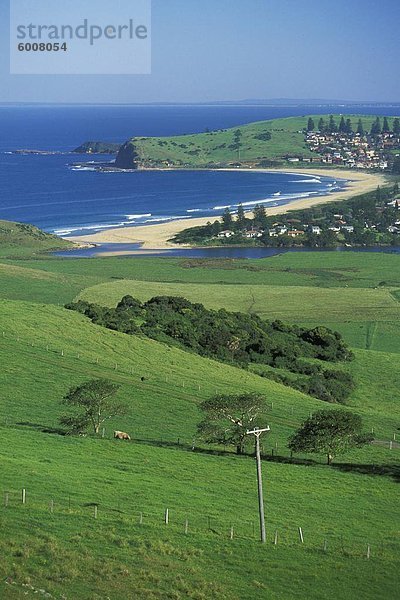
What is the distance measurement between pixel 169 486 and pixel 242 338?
35.6 m

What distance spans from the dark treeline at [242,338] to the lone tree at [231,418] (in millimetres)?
16659

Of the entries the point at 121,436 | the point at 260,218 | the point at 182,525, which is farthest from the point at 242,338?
the point at 260,218

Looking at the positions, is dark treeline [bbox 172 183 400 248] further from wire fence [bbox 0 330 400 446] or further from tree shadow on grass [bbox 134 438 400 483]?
tree shadow on grass [bbox 134 438 400 483]

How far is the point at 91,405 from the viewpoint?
43.4 meters

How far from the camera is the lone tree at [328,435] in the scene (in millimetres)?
41062

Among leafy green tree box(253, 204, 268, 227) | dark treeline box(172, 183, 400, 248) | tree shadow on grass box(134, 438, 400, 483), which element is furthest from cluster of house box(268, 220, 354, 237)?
tree shadow on grass box(134, 438, 400, 483)

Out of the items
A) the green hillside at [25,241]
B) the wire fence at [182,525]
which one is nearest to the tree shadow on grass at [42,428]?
the wire fence at [182,525]

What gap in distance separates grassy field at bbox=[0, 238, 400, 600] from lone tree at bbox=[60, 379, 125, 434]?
2.13 feet

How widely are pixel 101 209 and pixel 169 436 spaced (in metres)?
131

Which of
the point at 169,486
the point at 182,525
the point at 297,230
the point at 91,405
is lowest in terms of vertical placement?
the point at 169,486

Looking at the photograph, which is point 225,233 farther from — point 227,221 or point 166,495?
point 166,495

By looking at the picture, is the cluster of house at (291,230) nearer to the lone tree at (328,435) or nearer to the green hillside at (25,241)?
the green hillside at (25,241)

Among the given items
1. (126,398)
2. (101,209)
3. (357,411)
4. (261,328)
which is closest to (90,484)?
(126,398)

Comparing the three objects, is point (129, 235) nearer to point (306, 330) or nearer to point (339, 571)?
point (306, 330)
